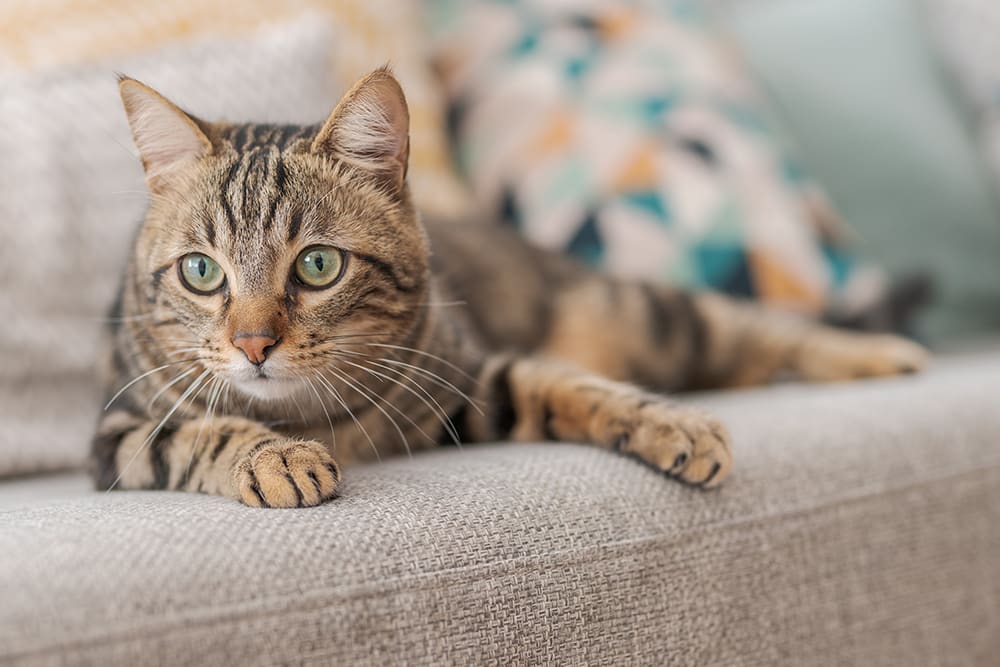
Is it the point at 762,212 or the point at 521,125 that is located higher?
the point at 521,125

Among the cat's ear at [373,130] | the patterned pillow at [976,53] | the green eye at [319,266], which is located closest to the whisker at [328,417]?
the green eye at [319,266]

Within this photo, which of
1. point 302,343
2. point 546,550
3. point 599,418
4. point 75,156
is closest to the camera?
point 546,550

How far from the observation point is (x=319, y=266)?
84cm

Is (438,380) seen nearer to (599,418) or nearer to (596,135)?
(599,418)

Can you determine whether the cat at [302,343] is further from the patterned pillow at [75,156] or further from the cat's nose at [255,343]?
the patterned pillow at [75,156]

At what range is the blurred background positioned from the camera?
1.15 meters

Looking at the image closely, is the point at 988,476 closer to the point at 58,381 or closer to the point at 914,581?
the point at 914,581

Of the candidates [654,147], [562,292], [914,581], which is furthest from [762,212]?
[914,581]

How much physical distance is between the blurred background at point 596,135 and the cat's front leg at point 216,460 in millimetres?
290

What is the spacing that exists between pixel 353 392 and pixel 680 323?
2.24 feet

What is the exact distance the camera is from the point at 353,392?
94 centimetres

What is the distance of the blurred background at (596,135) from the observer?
115 cm

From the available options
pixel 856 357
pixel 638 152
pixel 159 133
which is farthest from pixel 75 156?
pixel 856 357

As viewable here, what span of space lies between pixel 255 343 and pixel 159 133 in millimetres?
247
